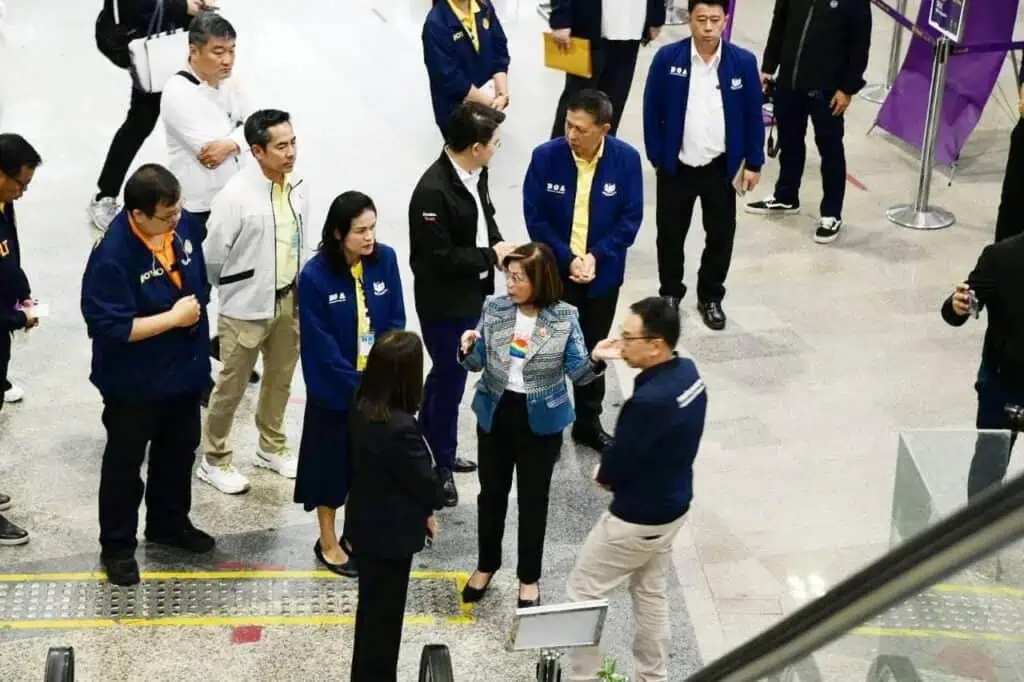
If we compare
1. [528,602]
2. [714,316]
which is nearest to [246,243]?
[528,602]

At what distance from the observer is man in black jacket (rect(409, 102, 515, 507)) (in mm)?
6094

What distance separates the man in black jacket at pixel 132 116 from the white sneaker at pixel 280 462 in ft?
7.44

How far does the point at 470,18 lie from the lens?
840cm

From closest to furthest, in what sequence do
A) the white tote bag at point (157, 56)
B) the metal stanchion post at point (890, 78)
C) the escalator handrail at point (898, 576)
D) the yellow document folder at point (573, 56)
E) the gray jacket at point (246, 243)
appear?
1. the escalator handrail at point (898, 576)
2. the gray jacket at point (246, 243)
3. the white tote bag at point (157, 56)
4. the yellow document folder at point (573, 56)
5. the metal stanchion post at point (890, 78)

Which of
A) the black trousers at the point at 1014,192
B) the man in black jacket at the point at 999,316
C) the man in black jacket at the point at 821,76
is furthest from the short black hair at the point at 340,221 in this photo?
the man in black jacket at the point at 821,76

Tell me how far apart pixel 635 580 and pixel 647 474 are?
1.92ft

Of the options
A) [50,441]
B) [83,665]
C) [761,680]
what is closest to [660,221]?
[50,441]

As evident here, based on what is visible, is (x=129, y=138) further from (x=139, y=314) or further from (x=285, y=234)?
(x=139, y=314)

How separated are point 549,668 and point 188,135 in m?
3.79

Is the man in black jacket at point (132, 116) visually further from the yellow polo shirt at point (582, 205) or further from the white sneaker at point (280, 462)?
the yellow polo shirt at point (582, 205)

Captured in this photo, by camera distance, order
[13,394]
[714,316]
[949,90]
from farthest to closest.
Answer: [949,90]
[714,316]
[13,394]

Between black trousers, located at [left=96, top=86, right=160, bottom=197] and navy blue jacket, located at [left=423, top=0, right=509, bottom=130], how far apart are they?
1590mm

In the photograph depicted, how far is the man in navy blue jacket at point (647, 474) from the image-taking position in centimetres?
491

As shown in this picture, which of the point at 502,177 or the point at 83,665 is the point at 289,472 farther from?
the point at 502,177
